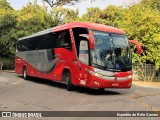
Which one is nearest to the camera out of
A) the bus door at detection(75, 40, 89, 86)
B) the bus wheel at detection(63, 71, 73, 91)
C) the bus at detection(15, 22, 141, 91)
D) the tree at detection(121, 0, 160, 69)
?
the bus at detection(15, 22, 141, 91)

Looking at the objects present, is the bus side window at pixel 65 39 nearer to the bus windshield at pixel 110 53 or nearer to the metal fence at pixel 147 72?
the bus windshield at pixel 110 53

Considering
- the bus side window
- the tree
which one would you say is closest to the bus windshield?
the bus side window

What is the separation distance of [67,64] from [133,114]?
8410 mm

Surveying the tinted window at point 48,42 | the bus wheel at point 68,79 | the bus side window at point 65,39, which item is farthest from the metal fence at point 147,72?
the bus wheel at point 68,79

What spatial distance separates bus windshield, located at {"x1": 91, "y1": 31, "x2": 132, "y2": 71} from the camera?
55.8 feet

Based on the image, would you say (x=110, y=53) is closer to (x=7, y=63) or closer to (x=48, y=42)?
(x=48, y=42)

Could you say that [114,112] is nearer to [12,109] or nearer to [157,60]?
[12,109]

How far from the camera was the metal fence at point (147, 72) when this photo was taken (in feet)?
112

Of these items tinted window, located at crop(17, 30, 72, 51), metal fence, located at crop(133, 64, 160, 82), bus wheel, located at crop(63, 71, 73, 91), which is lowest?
metal fence, located at crop(133, 64, 160, 82)

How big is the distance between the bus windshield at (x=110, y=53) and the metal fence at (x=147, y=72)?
1630 centimetres

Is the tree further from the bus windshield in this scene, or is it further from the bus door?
the bus door

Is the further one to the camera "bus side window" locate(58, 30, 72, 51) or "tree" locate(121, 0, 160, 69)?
"tree" locate(121, 0, 160, 69)

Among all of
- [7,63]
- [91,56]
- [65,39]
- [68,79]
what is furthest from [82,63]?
[7,63]

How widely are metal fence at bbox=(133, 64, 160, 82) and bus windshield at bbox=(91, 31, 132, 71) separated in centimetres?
1630
